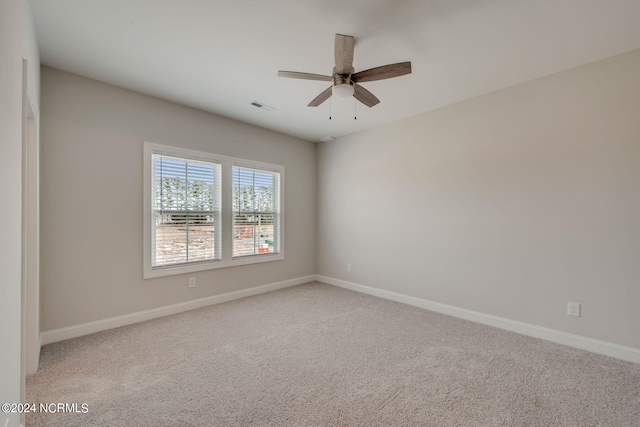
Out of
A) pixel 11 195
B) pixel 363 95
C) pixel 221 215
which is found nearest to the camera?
pixel 11 195

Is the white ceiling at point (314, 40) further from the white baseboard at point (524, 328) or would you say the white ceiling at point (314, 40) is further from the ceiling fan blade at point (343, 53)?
the white baseboard at point (524, 328)

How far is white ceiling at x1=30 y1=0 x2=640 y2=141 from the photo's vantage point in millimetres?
2053

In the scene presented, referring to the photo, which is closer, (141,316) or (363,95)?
(363,95)

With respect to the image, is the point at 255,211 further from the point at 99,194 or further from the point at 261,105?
the point at 99,194

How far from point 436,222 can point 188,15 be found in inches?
139

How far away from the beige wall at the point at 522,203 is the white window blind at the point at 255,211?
1.64m

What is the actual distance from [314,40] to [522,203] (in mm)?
2794

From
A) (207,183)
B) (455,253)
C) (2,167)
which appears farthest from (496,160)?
(2,167)

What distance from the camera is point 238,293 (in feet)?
14.3

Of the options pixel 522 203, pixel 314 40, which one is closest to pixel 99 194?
pixel 314 40

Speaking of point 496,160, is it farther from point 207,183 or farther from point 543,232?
point 207,183

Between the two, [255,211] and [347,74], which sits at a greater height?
[347,74]

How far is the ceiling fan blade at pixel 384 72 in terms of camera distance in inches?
87.6

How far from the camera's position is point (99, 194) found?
311 centimetres
